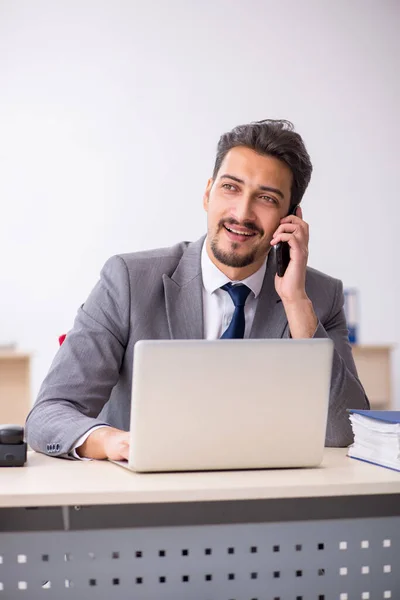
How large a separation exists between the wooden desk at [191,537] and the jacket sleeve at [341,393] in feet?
1.29

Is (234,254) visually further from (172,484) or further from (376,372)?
(376,372)

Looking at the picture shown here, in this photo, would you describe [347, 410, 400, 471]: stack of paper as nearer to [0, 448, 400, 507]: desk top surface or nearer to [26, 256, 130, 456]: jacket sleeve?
[0, 448, 400, 507]: desk top surface

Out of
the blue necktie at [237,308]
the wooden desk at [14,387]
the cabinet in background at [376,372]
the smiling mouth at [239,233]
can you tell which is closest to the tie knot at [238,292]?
the blue necktie at [237,308]

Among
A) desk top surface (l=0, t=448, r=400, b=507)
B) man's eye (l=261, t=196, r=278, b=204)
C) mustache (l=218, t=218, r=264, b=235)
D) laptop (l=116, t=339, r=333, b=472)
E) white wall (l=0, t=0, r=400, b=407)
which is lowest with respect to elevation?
desk top surface (l=0, t=448, r=400, b=507)

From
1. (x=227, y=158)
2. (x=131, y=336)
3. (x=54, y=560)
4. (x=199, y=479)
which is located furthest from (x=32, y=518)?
(x=227, y=158)

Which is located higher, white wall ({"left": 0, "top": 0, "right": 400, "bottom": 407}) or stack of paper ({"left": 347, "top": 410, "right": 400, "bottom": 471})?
white wall ({"left": 0, "top": 0, "right": 400, "bottom": 407})

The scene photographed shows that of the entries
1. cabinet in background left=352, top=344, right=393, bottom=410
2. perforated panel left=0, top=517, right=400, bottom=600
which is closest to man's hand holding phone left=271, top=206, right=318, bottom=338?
perforated panel left=0, top=517, right=400, bottom=600

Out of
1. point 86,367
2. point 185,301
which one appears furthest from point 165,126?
point 86,367

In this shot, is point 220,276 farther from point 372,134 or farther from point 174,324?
point 372,134

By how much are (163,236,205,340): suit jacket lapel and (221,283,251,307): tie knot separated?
2.9 inches

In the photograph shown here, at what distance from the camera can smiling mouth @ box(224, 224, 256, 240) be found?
2.17 meters

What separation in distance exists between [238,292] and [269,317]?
0.10 metres

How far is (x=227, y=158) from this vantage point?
7.24ft

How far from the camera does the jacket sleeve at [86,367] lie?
5.64 feet
